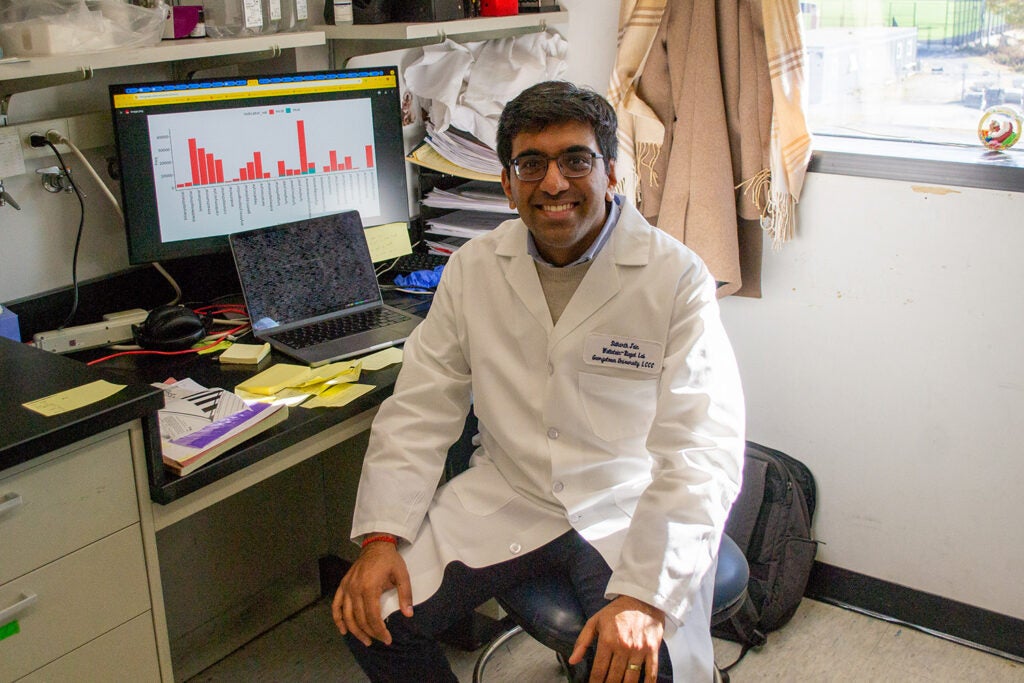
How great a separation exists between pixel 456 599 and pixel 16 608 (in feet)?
2.14

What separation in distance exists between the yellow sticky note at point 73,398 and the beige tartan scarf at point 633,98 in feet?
3.98

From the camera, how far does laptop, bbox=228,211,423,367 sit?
1.96 m

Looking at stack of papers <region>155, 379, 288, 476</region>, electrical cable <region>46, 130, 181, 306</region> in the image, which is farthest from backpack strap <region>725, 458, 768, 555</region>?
electrical cable <region>46, 130, 181, 306</region>

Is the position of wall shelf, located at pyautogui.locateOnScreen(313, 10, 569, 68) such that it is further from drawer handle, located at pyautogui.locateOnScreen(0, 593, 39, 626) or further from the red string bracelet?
drawer handle, located at pyautogui.locateOnScreen(0, 593, 39, 626)

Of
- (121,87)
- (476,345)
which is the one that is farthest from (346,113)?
(476,345)

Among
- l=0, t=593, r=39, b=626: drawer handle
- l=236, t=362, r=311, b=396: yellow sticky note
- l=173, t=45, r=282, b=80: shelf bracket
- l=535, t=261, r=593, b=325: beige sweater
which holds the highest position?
l=173, t=45, r=282, b=80: shelf bracket

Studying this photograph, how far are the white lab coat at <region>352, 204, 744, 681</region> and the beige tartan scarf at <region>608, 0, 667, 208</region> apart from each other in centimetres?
62

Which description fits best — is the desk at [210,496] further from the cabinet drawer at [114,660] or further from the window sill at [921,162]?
the window sill at [921,162]

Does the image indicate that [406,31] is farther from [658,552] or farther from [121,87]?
[658,552]

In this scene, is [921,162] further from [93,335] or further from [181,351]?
[93,335]

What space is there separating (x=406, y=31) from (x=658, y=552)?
1.23 m

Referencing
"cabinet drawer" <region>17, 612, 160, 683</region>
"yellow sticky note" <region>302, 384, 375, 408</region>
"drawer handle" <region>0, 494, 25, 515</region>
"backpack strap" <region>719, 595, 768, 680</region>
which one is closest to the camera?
"drawer handle" <region>0, 494, 25, 515</region>

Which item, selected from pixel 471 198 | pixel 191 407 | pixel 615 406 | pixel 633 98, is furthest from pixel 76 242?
pixel 633 98

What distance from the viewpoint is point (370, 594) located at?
5.17 feet
